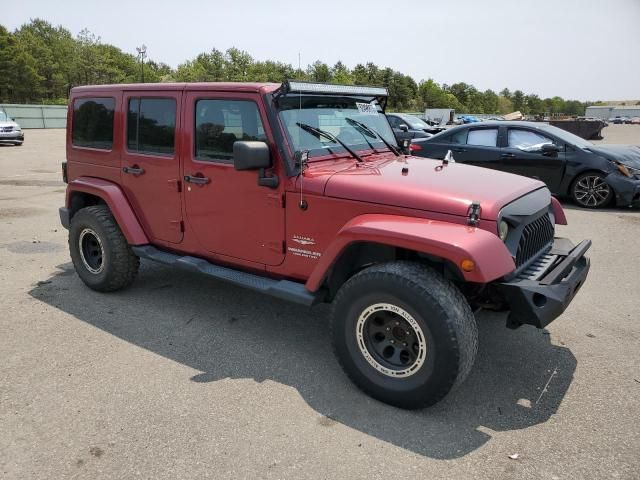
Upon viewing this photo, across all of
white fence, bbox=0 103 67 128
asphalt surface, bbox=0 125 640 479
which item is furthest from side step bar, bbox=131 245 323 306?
white fence, bbox=0 103 67 128


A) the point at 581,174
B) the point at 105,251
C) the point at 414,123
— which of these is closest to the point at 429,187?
the point at 105,251

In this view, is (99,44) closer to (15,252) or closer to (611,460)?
(15,252)

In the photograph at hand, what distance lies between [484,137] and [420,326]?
749cm

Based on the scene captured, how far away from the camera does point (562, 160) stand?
9.16 meters

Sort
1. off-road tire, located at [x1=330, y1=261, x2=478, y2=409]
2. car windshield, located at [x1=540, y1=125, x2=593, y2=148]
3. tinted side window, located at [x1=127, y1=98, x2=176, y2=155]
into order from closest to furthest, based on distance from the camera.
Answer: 1. off-road tire, located at [x1=330, y1=261, x2=478, y2=409]
2. tinted side window, located at [x1=127, y1=98, x2=176, y2=155]
3. car windshield, located at [x1=540, y1=125, x2=593, y2=148]

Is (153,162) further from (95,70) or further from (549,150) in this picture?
(95,70)

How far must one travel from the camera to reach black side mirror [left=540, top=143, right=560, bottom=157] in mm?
9133

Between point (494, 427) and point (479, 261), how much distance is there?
1026mm

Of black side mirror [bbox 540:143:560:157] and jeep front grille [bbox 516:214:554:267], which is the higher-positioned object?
black side mirror [bbox 540:143:560:157]

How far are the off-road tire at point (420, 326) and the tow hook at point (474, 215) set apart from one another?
0.37 m

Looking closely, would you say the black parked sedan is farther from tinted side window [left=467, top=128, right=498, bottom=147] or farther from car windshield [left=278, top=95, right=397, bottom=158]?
car windshield [left=278, top=95, right=397, bottom=158]

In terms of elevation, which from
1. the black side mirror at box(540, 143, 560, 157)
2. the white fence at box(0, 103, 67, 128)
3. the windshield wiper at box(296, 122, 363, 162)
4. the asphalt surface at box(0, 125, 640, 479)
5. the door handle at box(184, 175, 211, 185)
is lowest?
the asphalt surface at box(0, 125, 640, 479)

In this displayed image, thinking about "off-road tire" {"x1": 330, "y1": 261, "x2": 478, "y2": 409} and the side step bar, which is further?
the side step bar

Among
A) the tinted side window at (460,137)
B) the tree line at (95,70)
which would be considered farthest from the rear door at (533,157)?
the tree line at (95,70)
